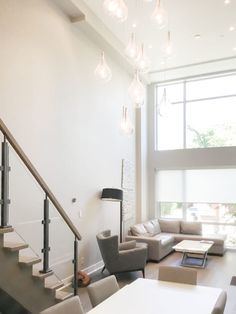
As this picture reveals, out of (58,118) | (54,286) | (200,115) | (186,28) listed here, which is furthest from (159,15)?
(200,115)

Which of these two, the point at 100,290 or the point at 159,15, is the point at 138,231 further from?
the point at 159,15

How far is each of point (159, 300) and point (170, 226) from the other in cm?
675

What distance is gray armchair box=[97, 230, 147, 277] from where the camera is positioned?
6.04 metres

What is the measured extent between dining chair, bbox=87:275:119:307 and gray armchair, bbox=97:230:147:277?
9.25 ft

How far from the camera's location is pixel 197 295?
3.03 metres

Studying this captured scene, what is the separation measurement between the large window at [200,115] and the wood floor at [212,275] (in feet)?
11.4

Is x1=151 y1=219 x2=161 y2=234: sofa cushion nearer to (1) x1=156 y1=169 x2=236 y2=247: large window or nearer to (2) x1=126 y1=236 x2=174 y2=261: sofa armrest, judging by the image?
(1) x1=156 y1=169 x2=236 y2=247: large window

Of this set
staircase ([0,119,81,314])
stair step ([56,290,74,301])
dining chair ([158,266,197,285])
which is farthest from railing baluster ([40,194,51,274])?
dining chair ([158,266,197,285])

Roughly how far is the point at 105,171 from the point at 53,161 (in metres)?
2.08

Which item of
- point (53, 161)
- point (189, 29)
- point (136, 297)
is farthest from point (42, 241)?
point (189, 29)

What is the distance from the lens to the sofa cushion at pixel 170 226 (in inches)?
372

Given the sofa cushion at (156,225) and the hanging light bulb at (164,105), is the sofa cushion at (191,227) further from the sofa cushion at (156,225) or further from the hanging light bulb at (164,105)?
the hanging light bulb at (164,105)

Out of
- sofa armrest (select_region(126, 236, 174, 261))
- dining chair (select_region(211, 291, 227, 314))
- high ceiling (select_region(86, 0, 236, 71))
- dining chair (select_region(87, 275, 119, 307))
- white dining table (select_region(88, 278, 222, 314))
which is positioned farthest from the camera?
sofa armrest (select_region(126, 236, 174, 261))

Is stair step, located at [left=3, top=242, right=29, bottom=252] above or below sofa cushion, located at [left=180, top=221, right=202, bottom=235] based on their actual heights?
above
